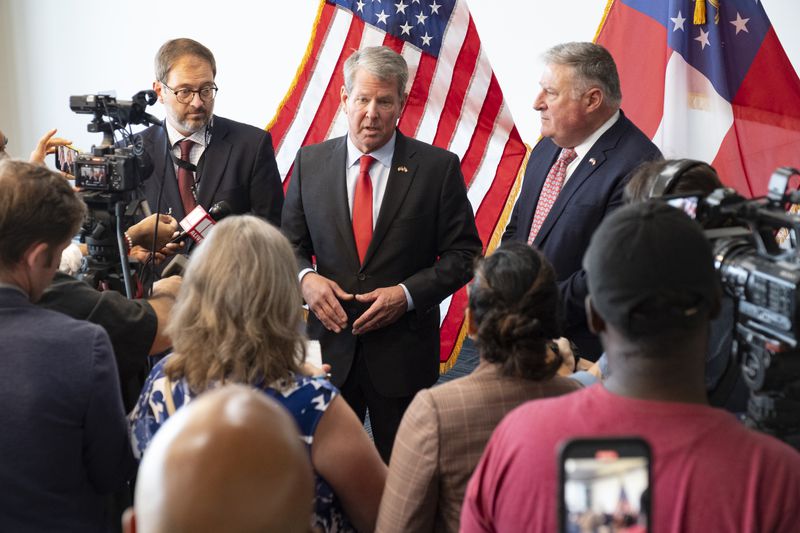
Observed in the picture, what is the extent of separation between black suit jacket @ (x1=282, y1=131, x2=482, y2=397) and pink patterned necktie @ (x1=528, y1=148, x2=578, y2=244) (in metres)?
0.20

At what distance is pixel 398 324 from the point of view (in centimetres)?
294

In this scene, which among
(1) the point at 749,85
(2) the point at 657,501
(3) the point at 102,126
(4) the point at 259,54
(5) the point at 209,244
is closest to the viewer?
(2) the point at 657,501

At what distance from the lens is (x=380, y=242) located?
294 cm

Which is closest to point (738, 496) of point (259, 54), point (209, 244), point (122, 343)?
point (209, 244)

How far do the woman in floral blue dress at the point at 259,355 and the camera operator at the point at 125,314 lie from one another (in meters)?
0.27

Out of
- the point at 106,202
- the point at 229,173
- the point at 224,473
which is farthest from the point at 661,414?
the point at 229,173

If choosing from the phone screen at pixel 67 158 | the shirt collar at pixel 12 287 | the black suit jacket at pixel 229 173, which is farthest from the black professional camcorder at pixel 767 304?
the black suit jacket at pixel 229 173

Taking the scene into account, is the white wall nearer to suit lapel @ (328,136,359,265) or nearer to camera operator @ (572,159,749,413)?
suit lapel @ (328,136,359,265)

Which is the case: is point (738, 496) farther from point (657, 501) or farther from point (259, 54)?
point (259, 54)

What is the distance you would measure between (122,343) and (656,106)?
9.40 ft

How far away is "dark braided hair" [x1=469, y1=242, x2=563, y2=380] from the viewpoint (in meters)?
1.62

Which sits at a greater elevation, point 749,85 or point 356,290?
point 749,85

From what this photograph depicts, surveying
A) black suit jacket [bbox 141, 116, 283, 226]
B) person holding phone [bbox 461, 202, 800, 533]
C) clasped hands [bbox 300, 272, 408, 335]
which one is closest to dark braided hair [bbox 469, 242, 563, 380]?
person holding phone [bbox 461, 202, 800, 533]

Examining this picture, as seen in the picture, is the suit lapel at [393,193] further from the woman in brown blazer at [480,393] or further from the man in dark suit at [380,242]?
the woman in brown blazer at [480,393]
